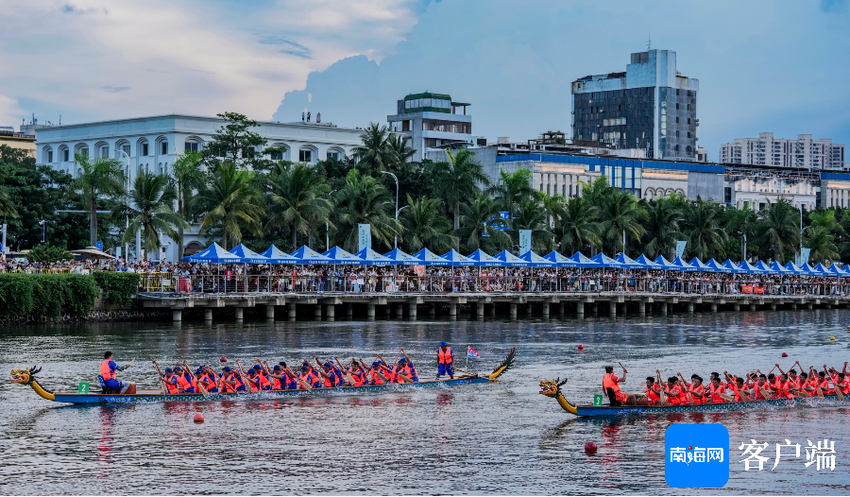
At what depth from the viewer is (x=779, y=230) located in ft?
411

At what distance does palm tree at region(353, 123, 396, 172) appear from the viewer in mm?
95312

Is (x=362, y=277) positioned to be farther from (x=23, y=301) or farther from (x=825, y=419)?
(x=825, y=419)

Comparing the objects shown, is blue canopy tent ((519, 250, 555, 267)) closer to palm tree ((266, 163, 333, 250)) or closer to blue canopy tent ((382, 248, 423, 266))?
blue canopy tent ((382, 248, 423, 266))

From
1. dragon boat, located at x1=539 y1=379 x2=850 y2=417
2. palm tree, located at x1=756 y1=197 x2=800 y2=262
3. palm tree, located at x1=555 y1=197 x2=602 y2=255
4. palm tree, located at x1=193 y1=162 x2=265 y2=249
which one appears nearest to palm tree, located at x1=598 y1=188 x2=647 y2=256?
palm tree, located at x1=555 y1=197 x2=602 y2=255

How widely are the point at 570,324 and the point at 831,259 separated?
69.0 m

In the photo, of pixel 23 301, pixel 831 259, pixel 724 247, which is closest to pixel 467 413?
pixel 23 301

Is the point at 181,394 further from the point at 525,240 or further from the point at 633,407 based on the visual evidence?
the point at 525,240

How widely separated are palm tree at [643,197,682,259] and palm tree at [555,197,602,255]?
13696 millimetres

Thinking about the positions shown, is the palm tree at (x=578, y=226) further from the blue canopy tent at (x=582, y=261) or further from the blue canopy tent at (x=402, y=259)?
the blue canopy tent at (x=402, y=259)

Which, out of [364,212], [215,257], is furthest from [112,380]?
[364,212]

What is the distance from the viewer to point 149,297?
62875 millimetres

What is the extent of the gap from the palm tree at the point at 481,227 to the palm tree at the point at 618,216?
13.0 metres

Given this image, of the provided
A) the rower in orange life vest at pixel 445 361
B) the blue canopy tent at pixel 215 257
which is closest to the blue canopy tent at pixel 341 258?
the blue canopy tent at pixel 215 257

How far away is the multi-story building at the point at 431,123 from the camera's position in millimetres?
163125
